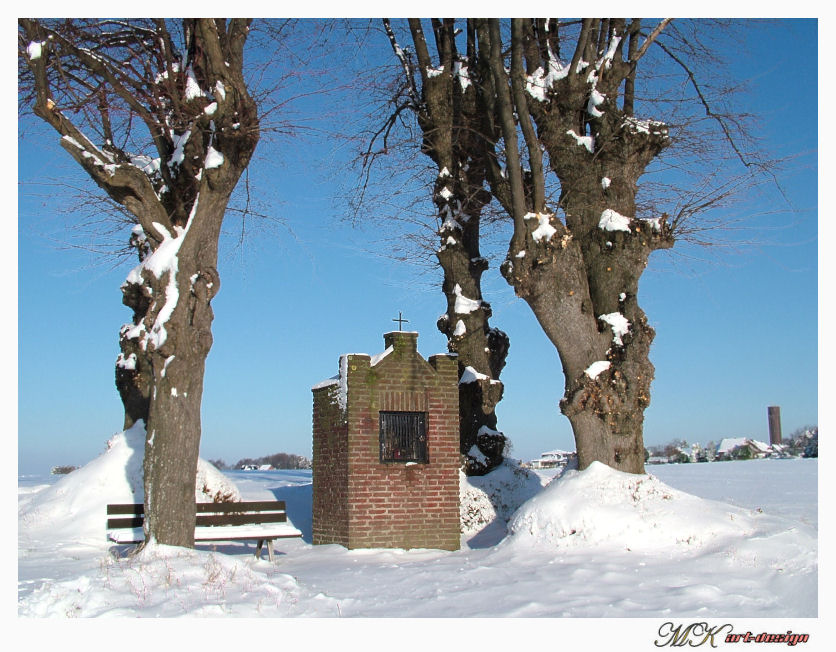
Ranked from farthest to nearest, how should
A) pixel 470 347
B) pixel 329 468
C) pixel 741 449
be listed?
1. pixel 741 449
2. pixel 470 347
3. pixel 329 468

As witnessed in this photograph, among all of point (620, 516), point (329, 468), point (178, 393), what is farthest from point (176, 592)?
point (329, 468)

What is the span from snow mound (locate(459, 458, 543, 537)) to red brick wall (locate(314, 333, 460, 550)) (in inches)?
59.0

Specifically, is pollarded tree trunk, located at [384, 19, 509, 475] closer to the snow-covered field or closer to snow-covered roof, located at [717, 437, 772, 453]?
the snow-covered field

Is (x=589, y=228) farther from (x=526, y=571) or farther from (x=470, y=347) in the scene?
(x=526, y=571)

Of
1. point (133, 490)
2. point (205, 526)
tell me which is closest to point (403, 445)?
point (205, 526)

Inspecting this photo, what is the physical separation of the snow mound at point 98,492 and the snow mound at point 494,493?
13.5ft

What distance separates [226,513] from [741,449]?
130 feet

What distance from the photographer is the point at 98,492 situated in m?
12.9

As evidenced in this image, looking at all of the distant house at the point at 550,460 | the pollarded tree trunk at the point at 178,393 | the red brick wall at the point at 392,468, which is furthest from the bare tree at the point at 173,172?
the distant house at the point at 550,460

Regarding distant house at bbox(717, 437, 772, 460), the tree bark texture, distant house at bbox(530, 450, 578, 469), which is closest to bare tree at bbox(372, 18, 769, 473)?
the tree bark texture

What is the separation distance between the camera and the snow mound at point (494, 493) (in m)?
13.2

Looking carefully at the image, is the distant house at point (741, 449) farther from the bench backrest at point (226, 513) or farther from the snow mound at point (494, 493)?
the bench backrest at point (226, 513)
